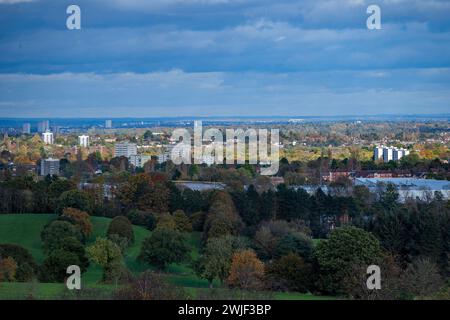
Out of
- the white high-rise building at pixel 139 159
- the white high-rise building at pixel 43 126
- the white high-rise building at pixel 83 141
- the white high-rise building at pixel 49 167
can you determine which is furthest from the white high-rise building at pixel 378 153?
the white high-rise building at pixel 43 126

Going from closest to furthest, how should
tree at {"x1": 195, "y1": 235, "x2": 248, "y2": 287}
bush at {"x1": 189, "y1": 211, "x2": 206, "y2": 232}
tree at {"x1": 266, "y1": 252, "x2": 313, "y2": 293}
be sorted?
tree at {"x1": 266, "y1": 252, "x2": 313, "y2": 293}
tree at {"x1": 195, "y1": 235, "x2": 248, "y2": 287}
bush at {"x1": 189, "y1": 211, "x2": 206, "y2": 232}

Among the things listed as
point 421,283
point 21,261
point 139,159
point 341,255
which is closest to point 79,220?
point 21,261

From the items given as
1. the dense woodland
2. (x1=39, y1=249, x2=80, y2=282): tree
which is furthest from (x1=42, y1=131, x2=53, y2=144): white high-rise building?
(x1=39, y1=249, x2=80, y2=282): tree

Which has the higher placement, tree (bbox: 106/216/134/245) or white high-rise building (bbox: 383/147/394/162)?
white high-rise building (bbox: 383/147/394/162)

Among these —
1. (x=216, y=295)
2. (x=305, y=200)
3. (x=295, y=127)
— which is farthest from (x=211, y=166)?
(x=216, y=295)

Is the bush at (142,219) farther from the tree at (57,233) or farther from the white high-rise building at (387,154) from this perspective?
the white high-rise building at (387,154)

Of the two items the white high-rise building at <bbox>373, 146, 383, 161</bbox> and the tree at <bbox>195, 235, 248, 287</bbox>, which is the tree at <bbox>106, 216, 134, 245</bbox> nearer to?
the tree at <bbox>195, 235, 248, 287</bbox>

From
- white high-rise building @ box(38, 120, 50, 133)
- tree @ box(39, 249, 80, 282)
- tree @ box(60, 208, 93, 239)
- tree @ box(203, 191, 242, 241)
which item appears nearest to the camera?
tree @ box(39, 249, 80, 282)
